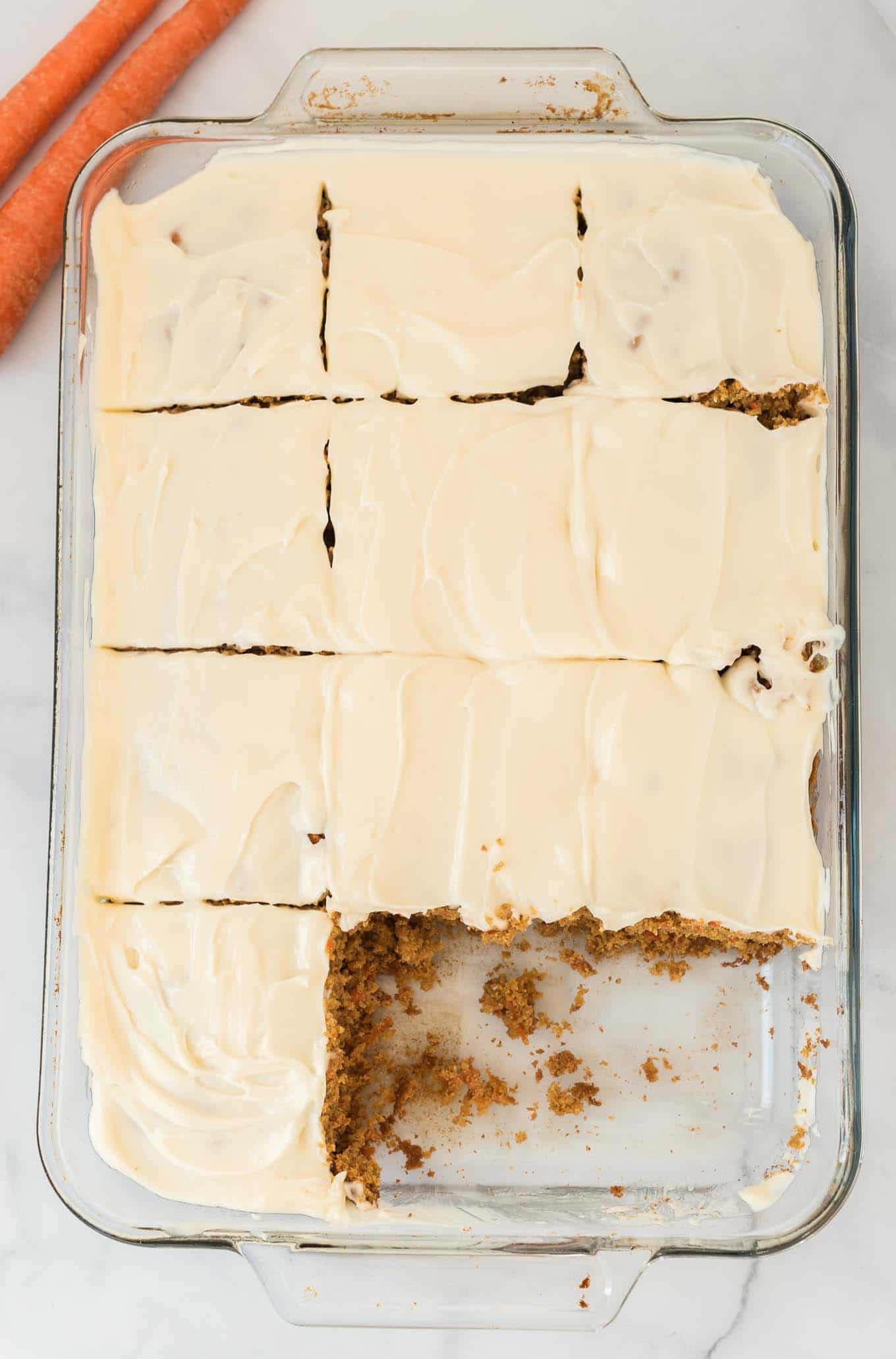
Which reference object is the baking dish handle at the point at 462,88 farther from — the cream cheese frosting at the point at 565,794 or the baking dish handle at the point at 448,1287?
the baking dish handle at the point at 448,1287

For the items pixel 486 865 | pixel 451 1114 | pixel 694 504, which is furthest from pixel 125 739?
Result: pixel 694 504

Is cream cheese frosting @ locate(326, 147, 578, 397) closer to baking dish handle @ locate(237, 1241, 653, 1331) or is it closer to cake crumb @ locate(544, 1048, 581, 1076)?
cake crumb @ locate(544, 1048, 581, 1076)

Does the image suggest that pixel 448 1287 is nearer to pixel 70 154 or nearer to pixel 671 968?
pixel 671 968

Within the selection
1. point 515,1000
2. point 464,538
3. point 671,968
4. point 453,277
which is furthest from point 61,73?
point 671,968

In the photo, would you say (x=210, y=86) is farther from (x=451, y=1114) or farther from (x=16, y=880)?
(x=451, y=1114)

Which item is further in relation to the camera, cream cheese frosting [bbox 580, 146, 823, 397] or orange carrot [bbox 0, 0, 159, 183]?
orange carrot [bbox 0, 0, 159, 183]

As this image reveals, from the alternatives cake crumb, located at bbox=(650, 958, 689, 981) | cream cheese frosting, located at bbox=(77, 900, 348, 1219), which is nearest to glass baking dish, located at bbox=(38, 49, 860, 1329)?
cream cheese frosting, located at bbox=(77, 900, 348, 1219)
